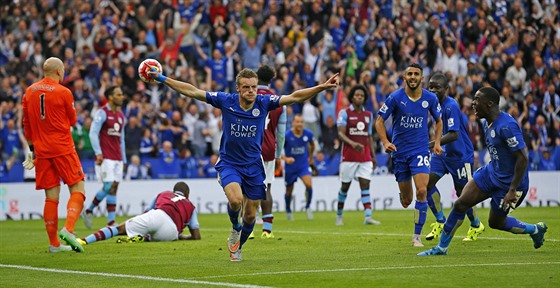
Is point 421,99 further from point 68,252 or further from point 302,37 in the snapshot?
point 302,37

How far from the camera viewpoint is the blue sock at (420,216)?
15609 millimetres

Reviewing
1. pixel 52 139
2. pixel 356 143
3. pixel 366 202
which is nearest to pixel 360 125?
pixel 356 143

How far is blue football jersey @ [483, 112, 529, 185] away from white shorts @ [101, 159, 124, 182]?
419 inches

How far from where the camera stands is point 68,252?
15.9m

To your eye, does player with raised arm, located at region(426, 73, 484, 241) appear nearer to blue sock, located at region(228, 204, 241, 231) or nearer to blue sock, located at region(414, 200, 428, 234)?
blue sock, located at region(414, 200, 428, 234)

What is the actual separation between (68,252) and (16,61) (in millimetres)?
15890

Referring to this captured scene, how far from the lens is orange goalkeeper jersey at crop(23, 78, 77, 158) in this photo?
51.4 ft

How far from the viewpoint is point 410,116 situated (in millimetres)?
15891

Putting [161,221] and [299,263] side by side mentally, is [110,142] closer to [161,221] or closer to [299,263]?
[161,221]

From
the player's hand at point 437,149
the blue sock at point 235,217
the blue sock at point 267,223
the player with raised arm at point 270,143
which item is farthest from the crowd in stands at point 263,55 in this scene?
the blue sock at point 235,217

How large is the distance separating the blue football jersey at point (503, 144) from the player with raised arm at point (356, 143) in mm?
9196

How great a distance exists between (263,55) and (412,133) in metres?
16.9

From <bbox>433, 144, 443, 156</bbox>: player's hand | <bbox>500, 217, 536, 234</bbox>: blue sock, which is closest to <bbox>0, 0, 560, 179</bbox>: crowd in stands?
<bbox>433, 144, 443, 156</bbox>: player's hand

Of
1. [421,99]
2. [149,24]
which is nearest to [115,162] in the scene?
[421,99]
